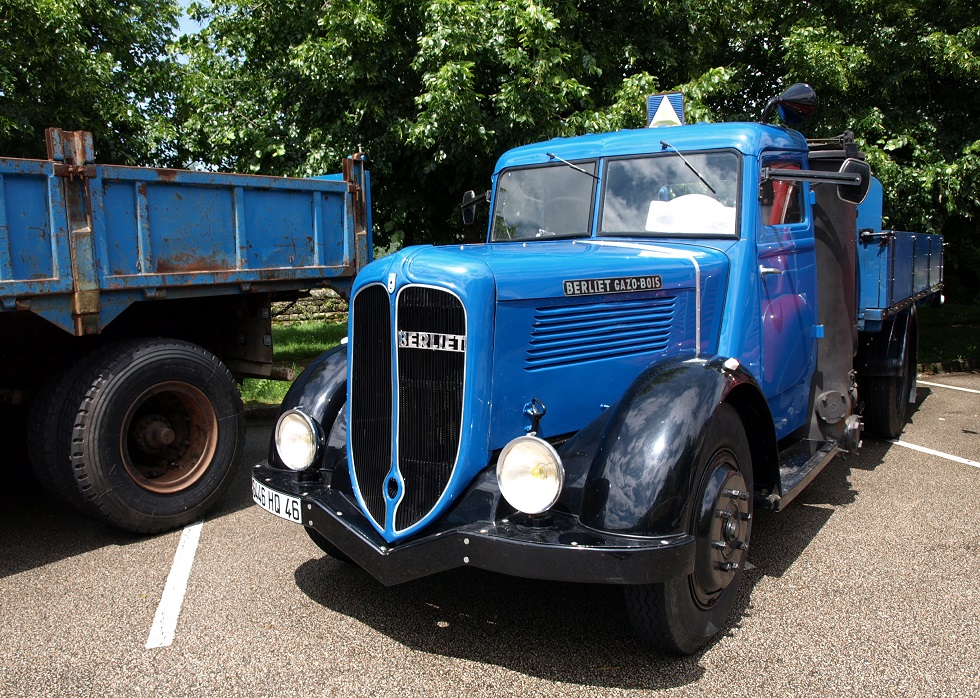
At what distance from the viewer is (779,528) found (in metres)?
4.64

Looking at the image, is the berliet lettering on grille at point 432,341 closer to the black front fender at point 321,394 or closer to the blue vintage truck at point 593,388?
the blue vintage truck at point 593,388

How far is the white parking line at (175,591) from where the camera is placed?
11.2ft

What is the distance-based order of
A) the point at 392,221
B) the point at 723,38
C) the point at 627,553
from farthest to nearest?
the point at 723,38 → the point at 392,221 → the point at 627,553

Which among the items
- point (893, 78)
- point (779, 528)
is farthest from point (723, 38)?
point (779, 528)

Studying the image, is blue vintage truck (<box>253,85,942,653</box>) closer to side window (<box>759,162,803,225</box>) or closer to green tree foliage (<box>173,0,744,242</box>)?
side window (<box>759,162,803,225</box>)

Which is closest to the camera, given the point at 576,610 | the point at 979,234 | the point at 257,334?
the point at 576,610

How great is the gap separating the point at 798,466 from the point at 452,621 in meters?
2.01

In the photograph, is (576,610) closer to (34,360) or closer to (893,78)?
(34,360)

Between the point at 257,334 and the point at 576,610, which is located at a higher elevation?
the point at 257,334

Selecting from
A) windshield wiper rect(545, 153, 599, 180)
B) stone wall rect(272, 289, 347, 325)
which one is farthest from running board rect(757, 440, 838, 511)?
stone wall rect(272, 289, 347, 325)

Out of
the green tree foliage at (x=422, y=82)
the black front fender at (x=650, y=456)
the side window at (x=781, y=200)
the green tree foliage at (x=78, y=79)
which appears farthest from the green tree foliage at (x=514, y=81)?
the black front fender at (x=650, y=456)

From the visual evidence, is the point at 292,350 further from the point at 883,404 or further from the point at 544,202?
the point at 883,404

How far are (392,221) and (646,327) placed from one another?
19.6ft

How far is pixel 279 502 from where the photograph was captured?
135 inches
